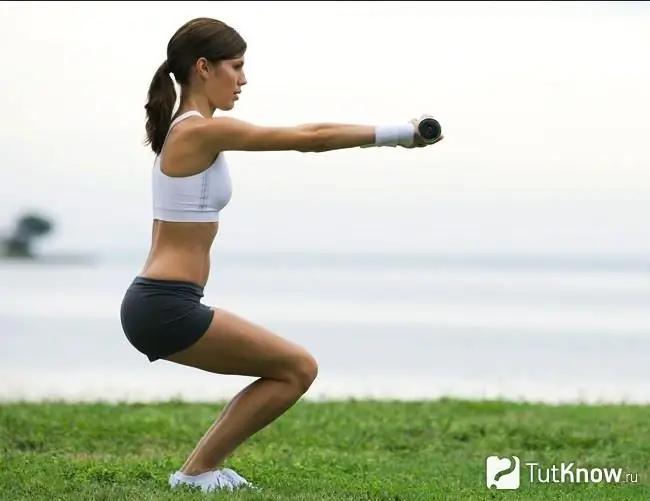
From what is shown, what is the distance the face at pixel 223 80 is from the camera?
6.75m

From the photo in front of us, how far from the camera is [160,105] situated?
6.85m

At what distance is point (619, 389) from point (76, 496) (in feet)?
34.4

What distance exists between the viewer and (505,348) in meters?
23.5

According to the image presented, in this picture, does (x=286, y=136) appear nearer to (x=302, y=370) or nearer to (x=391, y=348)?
(x=302, y=370)

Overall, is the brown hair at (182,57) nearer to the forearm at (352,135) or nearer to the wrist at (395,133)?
the forearm at (352,135)

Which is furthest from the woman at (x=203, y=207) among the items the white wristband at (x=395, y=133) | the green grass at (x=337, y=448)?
the green grass at (x=337, y=448)

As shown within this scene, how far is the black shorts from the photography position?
6.60 meters

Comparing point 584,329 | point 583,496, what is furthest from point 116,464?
point 584,329

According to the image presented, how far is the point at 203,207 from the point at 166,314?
503mm

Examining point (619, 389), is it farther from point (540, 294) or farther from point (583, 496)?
point (540, 294)

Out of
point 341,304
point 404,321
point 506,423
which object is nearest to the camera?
point 506,423

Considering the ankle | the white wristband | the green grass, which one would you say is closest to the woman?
the white wristband

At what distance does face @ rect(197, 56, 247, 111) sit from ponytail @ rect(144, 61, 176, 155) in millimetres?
186

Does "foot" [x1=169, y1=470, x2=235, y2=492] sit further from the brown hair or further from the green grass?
the brown hair
